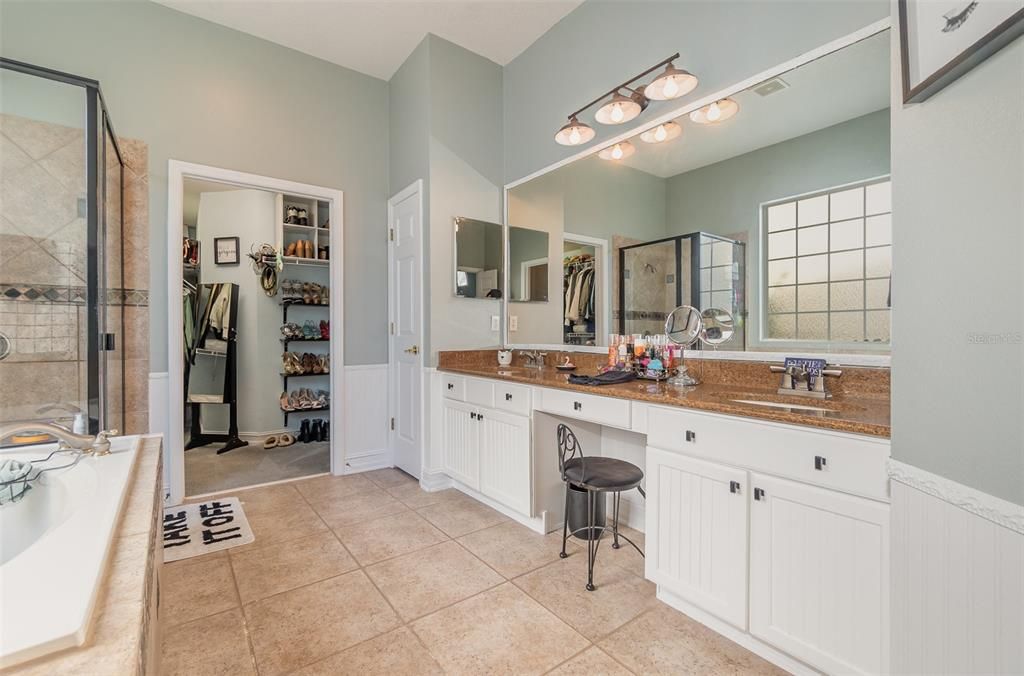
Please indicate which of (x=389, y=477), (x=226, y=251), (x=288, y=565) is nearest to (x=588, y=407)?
(x=288, y=565)

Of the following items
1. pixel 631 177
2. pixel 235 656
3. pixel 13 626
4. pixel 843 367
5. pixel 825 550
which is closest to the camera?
pixel 13 626

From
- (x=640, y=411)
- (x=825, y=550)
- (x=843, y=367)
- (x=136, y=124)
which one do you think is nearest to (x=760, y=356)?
(x=843, y=367)

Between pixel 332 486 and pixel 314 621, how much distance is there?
154 cm

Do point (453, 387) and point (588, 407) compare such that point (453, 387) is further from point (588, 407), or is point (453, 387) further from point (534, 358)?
point (588, 407)

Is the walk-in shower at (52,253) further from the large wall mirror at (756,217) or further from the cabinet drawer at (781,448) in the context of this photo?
the cabinet drawer at (781,448)

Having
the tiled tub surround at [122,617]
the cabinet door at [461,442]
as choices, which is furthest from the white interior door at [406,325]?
the tiled tub surround at [122,617]

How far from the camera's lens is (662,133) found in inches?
88.4

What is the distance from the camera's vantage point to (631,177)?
2441 millimetres

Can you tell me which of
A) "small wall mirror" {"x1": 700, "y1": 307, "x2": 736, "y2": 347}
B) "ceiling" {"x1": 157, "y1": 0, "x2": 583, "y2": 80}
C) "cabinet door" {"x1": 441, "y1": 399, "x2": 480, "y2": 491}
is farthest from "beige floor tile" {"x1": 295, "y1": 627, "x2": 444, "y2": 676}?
"ceiling" {"x1": 157, "y1": 0, "x2": 583, "y2": 80}

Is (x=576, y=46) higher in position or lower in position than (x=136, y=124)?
higher

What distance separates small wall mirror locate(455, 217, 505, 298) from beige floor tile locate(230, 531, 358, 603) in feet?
5.84

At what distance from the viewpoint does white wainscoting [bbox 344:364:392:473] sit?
11.1 ft

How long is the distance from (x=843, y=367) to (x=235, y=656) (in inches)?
93.4

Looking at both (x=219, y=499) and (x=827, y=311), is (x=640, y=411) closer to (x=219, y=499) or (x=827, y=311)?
(x=827, y=311)
